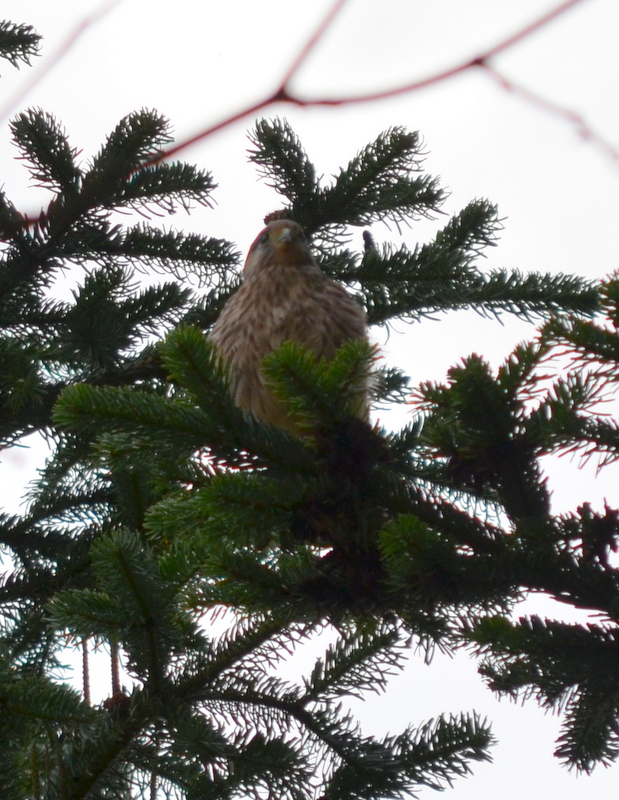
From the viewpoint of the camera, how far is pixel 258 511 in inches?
61.9

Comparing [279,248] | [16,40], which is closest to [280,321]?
[279,248]

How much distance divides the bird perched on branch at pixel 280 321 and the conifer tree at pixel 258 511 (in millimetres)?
329

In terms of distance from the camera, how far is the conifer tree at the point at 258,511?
1430 millimetres

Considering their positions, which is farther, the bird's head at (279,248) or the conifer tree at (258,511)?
the bird's head at (279,248)

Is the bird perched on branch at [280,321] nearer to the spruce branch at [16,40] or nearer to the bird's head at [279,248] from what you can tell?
the bird's head at [279,248]

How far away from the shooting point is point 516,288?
2.79 metres

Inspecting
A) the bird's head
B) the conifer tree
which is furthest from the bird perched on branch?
the conifer tree

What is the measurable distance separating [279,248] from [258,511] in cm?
223

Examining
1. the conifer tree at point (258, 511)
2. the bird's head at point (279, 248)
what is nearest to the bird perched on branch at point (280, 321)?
the bird's head at point (279, 248)

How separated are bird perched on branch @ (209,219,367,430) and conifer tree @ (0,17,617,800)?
1.08 feet

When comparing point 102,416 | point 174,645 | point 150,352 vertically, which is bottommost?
point 174,645

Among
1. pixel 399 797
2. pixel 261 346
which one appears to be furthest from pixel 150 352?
pixel 399 797

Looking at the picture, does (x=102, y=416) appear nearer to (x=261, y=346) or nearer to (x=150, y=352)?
(x=150, y=352)

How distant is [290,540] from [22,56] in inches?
96.2
